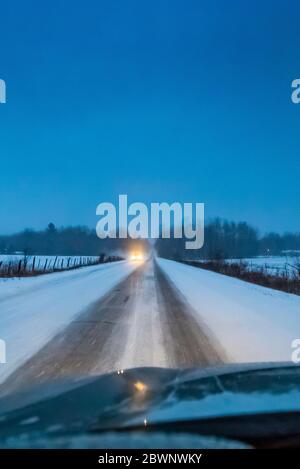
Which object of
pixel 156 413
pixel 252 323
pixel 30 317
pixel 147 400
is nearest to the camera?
pixel 156 413

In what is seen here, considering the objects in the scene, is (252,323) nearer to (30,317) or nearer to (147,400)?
(30,317)

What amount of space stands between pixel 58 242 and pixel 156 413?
475 ft

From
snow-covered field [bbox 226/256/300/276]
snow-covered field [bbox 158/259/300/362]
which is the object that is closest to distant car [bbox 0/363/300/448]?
snow-covered field [bbox 158/259/300/362]

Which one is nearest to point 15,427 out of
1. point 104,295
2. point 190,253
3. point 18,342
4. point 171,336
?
point 18,342

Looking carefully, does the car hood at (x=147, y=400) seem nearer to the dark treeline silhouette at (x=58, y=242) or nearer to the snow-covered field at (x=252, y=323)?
the snow-covered field at (x=252, y=323)

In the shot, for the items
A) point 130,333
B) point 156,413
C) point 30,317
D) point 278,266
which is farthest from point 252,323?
point 278,266

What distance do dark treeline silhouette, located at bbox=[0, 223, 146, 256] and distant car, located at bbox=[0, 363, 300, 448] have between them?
116 m

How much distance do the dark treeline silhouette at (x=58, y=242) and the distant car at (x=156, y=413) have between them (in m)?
116

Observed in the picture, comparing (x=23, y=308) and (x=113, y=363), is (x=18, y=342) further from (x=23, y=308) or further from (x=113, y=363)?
Answer: (x=23, y=308)

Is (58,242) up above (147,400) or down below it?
above

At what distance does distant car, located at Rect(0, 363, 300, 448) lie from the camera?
7.79 feet

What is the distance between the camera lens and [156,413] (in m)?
2.68

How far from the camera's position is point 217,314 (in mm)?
12352

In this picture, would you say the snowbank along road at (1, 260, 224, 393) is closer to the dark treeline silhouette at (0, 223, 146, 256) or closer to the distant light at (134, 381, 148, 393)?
the distant light at (134, 381, 148, 393)
